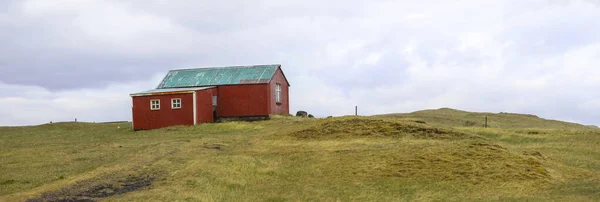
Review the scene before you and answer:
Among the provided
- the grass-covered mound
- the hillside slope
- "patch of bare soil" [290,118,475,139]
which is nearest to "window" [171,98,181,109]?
"patch of bare soil" [290,118,475,139]

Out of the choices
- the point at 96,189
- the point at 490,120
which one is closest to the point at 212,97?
the point at 490,120

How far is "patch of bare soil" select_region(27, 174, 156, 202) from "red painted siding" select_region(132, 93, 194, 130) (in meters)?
27.0

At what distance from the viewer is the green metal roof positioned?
50.4m

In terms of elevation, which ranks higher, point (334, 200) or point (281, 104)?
point (281, 104)

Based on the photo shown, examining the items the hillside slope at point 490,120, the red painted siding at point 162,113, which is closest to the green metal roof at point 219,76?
the red painted siding at point 162,113

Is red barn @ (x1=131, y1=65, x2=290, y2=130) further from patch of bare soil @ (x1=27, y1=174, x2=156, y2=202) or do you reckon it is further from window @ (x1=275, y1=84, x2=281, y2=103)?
patch of bare soil @ (x1=27, y1=174, x2=156, y2=202)

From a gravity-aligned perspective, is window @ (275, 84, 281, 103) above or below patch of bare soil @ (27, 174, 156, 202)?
above

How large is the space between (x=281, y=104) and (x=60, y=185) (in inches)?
1399

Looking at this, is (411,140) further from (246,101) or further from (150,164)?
(246,101)

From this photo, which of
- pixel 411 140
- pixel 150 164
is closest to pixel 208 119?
pixel 411 140

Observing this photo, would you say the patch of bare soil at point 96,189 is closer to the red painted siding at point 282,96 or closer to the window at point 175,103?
the window at point 175,103

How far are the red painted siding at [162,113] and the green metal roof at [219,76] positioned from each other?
16.6ft

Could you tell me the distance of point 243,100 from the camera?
49.7 meters

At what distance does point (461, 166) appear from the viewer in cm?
2200
